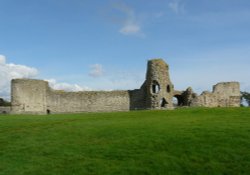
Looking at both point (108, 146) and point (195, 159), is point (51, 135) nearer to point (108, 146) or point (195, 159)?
point (108, 146)

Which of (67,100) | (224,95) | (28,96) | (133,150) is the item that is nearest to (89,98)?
(67,100)

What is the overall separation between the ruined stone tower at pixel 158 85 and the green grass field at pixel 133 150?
27.4 m

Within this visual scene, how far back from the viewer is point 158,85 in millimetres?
49219

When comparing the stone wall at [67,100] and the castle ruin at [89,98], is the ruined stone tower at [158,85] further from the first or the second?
the stone wall at [67,100]

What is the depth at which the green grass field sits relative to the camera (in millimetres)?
14617

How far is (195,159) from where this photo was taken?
590 inches

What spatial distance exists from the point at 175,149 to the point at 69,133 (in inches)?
250

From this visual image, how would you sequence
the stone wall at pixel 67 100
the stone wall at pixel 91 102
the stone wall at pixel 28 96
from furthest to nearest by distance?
the stone wall at pixel 91 102 → the stone wall at pixel 67 100 → the stone wall at pixel 28 96

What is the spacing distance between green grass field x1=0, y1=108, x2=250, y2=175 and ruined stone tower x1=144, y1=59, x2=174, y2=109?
1077 inches

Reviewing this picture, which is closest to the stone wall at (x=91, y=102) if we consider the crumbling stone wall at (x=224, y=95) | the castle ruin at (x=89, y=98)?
the castle ruin at (x=89, y=98)

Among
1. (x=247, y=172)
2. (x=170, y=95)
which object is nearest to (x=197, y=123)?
(x=247, y=172)

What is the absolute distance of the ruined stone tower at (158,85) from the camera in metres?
48.9

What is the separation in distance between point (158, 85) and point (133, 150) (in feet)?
108

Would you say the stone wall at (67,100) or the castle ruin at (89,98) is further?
the stone wall at (67,100)
